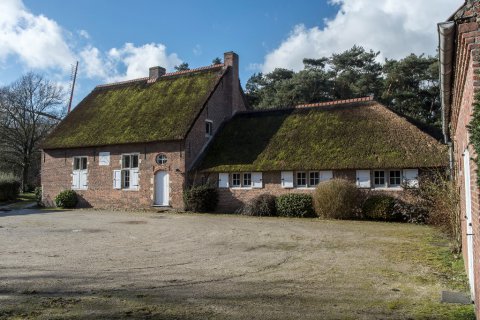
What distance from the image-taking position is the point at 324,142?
20.7 metres

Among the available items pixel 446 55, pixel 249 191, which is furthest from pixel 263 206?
pixel 446 55

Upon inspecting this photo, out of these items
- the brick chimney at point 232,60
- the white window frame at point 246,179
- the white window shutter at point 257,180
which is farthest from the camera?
the brick chimney at point 232,60

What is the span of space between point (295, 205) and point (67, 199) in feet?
48.1

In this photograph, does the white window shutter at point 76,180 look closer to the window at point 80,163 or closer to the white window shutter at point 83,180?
the white window shutter at point 83,180

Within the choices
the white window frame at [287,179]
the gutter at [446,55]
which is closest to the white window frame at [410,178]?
the white window frame at [287,179]

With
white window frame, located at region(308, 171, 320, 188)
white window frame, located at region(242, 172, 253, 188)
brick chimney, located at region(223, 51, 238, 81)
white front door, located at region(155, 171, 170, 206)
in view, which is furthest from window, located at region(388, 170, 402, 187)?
Result: brick chimney, located at region(223, 51, 238, 81)

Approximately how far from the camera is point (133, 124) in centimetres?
2503

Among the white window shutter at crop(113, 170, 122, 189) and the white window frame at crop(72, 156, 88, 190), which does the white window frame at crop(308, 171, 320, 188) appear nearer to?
the white window shutter at crop(113, 170, 122, 189)

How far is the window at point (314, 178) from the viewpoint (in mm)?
19814

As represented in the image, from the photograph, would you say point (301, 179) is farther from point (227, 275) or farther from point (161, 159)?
point (227, 275)

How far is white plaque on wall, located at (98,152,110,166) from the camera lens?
82.3 feet

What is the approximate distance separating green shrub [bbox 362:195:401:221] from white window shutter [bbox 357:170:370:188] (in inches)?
36.7

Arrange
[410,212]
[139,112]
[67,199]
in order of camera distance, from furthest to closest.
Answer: [139,112]
[67,199]
[410,212]

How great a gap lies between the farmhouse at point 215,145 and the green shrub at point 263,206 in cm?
77
